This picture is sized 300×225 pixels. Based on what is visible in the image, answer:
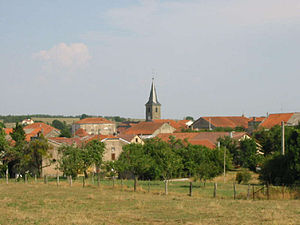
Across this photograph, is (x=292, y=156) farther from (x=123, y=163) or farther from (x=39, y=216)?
(x=39, y=216)

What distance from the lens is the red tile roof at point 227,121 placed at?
422 feet

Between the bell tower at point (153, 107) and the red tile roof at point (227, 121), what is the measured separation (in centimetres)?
2588

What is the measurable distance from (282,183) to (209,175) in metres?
11.0

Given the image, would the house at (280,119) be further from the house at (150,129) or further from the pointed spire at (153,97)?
the pointed spire at (153,97)

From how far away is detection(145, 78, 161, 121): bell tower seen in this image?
6078 inches

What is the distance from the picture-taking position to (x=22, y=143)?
54750mm

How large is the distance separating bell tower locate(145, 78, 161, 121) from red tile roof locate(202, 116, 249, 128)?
2588 centimetres

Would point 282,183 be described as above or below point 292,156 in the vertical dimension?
below

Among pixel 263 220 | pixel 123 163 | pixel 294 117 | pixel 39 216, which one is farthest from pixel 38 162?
pixel 294 117

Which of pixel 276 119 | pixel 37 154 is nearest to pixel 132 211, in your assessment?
pixel 37 154

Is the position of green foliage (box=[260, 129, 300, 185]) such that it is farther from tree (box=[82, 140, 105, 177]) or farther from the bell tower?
the bell tower

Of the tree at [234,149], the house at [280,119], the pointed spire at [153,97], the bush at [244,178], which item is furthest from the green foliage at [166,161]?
the pointed spire at [153,97]

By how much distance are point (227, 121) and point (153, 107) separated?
30.6 meters

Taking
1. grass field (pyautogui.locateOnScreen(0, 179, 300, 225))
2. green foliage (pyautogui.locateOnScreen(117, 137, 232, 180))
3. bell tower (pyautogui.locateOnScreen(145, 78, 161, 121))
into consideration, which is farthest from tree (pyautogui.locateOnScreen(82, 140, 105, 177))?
bell tower (pyautogui.locateOnScreen(145, 78, 161, 121))
